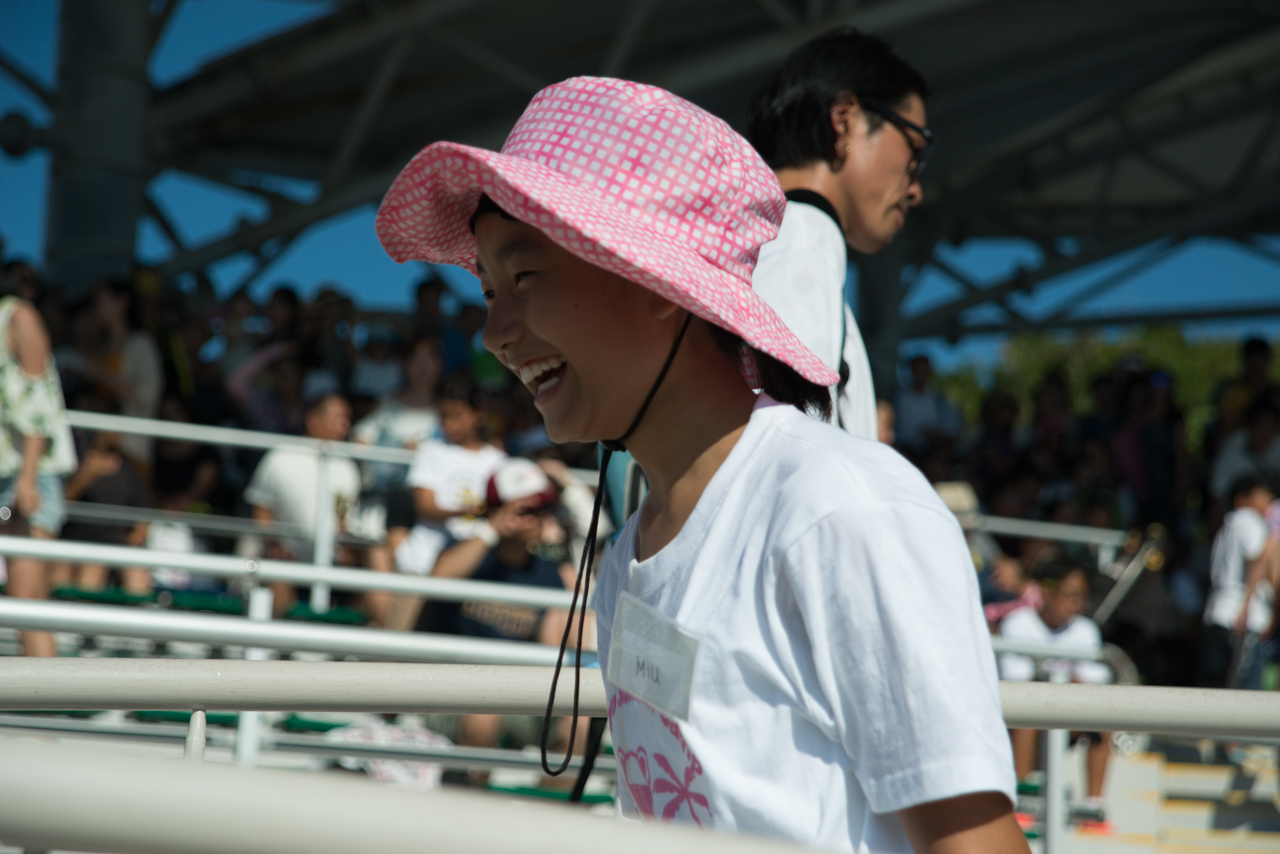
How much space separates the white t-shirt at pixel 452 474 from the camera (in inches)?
228

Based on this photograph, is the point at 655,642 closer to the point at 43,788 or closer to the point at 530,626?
the point at 43,788

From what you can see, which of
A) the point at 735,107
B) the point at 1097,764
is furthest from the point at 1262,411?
the point at 735,107

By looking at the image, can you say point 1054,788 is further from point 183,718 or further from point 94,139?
point 94,139

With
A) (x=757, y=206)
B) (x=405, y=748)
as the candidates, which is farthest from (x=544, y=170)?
(x=405, y=748)

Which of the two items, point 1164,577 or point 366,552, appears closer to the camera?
point 366,552

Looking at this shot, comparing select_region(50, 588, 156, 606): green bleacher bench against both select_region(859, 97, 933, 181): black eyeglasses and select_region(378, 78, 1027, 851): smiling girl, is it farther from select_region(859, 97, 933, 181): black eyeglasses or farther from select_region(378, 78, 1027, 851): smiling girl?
select_region(378, 78, 1027, 851): smiling girl

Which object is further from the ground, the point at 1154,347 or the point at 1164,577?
the point at 1154,347

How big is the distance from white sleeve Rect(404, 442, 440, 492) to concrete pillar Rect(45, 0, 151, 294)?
14.7 ft

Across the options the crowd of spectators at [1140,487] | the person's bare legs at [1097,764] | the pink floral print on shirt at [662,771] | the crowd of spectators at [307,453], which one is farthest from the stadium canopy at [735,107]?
the pink floral print on shirt at [662,771]

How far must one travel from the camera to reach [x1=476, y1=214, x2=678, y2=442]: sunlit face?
126cm

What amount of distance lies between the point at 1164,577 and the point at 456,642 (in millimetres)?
8268

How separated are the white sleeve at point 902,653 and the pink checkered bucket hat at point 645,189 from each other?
0.83 ft

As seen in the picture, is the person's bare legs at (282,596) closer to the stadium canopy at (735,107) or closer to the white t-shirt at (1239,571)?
the stadium canopy at (735,107)

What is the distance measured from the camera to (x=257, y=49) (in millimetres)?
10203
